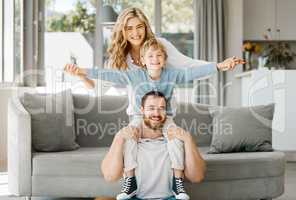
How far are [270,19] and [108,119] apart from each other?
3724 millimetres

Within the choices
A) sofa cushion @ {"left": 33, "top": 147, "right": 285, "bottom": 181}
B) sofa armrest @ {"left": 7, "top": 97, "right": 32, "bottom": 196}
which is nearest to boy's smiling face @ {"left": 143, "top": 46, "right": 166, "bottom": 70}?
sofa cushion @ {"left": 33, "top": 147, "right": 285, "bottom": 181}

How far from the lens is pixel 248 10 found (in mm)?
6855

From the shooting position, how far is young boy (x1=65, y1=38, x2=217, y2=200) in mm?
2494

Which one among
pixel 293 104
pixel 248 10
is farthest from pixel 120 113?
pixel 248 10

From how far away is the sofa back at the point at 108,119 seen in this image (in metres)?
3.93

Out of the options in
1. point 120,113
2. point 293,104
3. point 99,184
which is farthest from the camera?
point 293,104

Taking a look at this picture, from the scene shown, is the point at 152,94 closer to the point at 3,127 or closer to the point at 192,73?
the point at 192,73

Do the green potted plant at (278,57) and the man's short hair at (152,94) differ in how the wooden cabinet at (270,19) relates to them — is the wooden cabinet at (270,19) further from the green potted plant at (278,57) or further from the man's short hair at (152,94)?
the man's short hair at (152,94)

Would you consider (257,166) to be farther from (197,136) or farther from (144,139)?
(144,139)

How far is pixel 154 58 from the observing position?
2.54 meters

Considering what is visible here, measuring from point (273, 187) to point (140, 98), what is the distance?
1.34 m

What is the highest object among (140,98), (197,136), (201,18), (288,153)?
(201,18)

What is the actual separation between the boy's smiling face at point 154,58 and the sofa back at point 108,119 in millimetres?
1480

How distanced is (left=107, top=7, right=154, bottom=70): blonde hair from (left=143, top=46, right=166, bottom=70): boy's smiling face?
189mm
